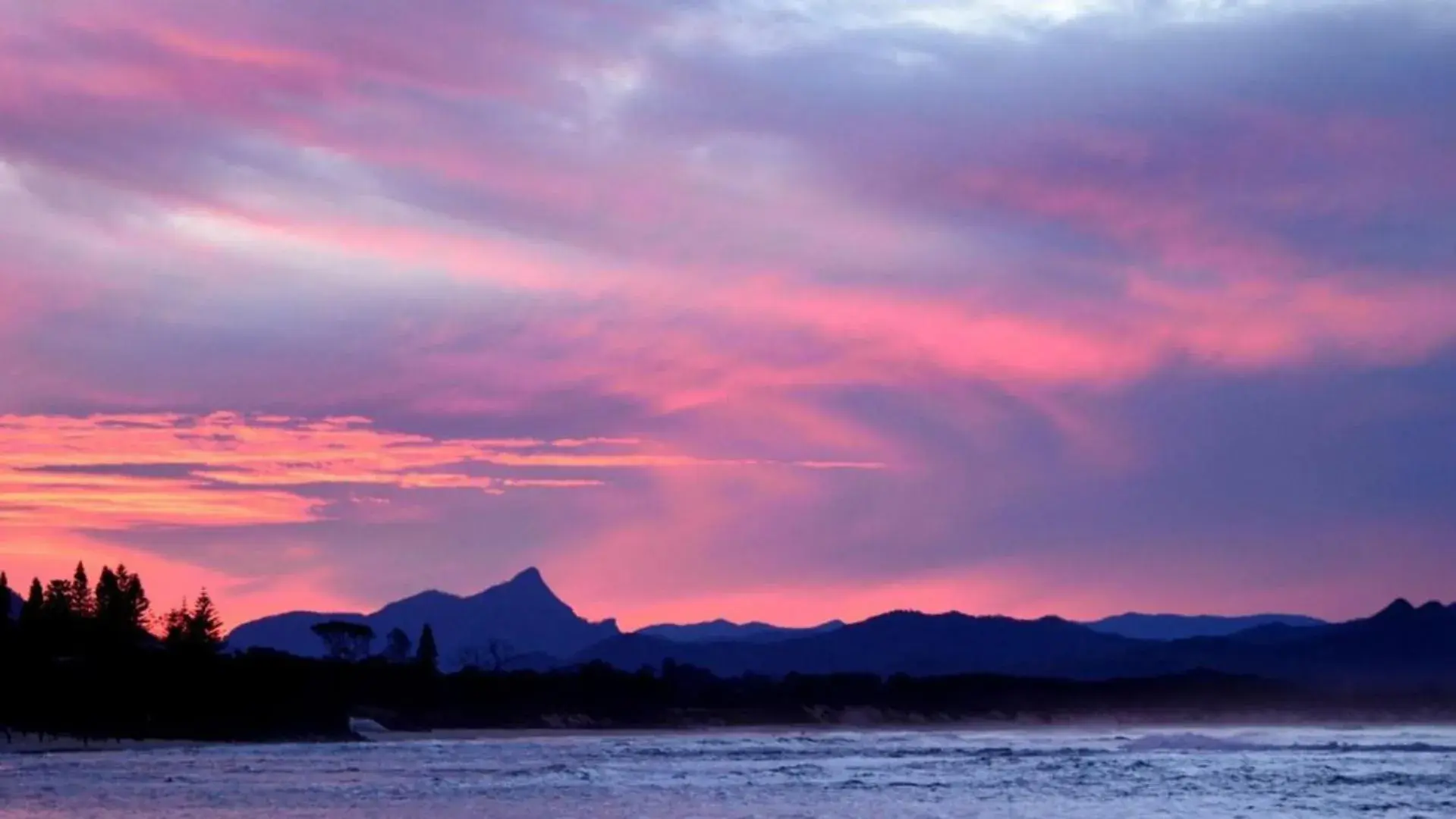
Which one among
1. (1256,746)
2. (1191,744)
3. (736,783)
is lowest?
(736,783)

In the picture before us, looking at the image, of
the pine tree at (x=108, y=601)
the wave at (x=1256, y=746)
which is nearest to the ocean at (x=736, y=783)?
the wave at (x=1256, y=746)

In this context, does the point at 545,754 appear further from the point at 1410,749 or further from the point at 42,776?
the point at 1410,749

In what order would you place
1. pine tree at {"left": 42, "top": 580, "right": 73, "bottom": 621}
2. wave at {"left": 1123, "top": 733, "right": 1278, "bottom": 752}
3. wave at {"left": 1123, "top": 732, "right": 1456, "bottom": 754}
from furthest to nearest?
pine tree at {"left": 42, "top": 580, "right": 73, "bottom": 621} → wave at {"left": 1123, "top": 733, "right": 1278, "bottom": 752} → wave at {"left": 1123, "top": 732, "right": 1456, "bottom": 754}

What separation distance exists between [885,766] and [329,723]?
74.4 meters

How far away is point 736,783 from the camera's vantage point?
89.7 meters

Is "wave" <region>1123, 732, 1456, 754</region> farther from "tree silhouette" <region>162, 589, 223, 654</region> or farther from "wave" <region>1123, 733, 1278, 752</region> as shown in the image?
"tree silhouette" <region>162, 589, 223, 654</region>

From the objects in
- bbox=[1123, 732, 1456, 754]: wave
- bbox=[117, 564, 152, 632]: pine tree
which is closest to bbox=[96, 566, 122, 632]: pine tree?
bbox=[117, 564, 152, 632]: pine tree

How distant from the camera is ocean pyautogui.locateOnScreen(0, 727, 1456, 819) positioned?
69.4m

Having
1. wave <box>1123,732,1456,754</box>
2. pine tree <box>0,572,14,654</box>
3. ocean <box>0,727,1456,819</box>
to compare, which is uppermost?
pine tree <box>0,572,14,654</box>

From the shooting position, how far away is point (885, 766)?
111938mm

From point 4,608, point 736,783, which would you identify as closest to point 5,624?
point 4,608

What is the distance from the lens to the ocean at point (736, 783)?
69.4 meters

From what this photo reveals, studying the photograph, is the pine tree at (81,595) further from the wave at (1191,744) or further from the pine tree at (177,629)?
the wave at (1191,744)

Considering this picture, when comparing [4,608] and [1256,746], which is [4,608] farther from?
[1256,746]
